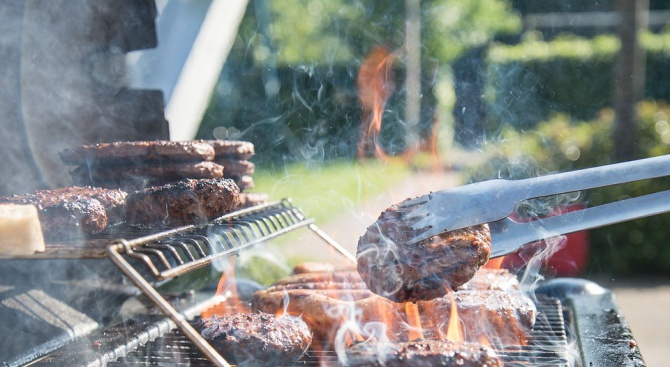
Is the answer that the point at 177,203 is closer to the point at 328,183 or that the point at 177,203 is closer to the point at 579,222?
the point at 579,222

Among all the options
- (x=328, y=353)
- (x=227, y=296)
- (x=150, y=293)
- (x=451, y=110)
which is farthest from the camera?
(x=451, y=110)

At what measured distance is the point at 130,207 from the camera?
303 cm

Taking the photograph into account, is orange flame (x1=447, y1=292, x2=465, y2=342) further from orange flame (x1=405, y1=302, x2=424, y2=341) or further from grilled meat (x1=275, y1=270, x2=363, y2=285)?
grilled meat (x1=275, y1=270, x2=363, y2=285)

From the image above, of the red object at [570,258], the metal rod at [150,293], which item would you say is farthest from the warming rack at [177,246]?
the red object at [570,258]

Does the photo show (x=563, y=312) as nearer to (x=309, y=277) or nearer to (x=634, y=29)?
(x=309, y=277)

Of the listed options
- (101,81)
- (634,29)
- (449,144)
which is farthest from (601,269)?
(449,144)

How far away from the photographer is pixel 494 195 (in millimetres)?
2594

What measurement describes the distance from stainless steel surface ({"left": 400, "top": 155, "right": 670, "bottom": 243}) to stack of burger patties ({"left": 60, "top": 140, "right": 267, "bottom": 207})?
1.24m

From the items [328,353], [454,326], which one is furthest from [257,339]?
[454,326]

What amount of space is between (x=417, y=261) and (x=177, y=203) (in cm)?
106

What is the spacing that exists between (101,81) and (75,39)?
0.27 metres

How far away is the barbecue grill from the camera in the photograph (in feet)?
8.56

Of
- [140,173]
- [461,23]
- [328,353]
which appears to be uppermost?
[461,23]

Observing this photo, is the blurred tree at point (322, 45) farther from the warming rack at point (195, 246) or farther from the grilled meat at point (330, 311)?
the grilled meat at point (330, 311)
